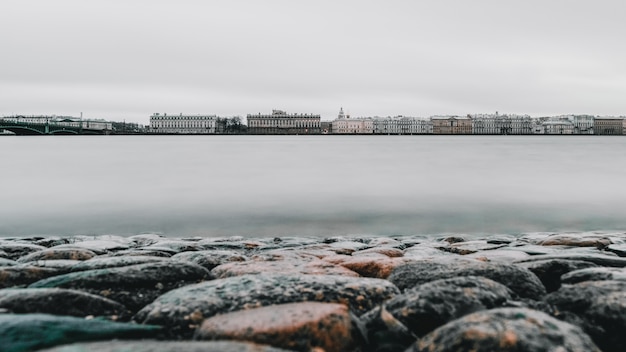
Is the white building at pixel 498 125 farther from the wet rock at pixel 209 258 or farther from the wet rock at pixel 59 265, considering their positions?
the wet rock at pixel 59 265

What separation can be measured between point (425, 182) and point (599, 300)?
50.5 ft

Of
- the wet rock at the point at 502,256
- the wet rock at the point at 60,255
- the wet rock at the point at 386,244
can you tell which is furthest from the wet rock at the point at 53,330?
the wet rock at the point at 386,244

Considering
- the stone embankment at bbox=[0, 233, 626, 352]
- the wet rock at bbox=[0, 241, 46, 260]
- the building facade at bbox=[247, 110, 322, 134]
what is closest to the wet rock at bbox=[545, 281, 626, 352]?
the stone embankment at bbox=[0, 233, 626, 352]

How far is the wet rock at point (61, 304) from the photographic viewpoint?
2.49m

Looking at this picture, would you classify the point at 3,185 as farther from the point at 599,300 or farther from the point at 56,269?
the point at 599,300

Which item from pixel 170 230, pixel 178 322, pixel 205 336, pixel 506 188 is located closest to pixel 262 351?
pixel 205 336

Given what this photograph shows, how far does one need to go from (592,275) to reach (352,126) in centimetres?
18828

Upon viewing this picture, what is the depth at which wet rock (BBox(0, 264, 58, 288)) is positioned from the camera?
3184 millimetres

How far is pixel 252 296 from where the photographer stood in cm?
261

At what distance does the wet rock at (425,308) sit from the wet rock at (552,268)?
0.72 m

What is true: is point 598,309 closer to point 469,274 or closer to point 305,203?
point 469,274

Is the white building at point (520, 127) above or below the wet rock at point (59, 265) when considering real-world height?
above

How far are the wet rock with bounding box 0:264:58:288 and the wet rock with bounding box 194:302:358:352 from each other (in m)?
1.65

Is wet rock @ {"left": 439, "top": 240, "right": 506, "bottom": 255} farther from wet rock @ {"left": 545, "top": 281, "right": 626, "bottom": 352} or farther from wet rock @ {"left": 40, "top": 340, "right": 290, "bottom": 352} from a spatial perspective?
wet rock @ {"left": 40, "top": 340, "right": 290, "bottom": 352}
